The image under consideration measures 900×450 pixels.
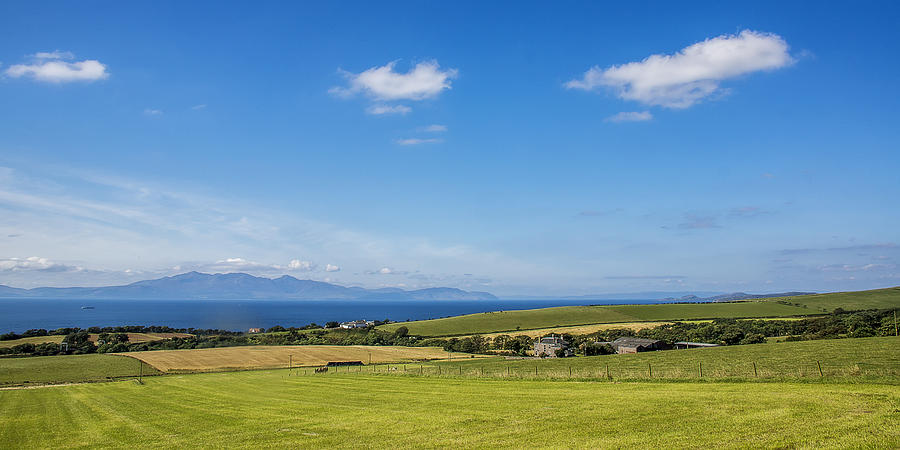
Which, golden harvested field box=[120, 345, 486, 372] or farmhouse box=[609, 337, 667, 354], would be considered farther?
golden harvested field box=[120, 345, 486, 372]

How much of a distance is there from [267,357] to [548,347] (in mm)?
44709

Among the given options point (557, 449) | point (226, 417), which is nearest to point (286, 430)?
point (226, 417)

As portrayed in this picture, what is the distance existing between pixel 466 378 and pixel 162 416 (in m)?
23.0

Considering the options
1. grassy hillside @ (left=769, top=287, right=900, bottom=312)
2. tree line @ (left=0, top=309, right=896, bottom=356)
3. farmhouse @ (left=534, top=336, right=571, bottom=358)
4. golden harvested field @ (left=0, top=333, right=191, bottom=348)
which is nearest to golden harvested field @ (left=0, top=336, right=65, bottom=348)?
golden harvested field @ (left=0, top=333, right=191, bottom=348)

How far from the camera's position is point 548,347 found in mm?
78500

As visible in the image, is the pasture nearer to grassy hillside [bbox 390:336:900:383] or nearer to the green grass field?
grassy hillside [bbox 390:336:900:383]

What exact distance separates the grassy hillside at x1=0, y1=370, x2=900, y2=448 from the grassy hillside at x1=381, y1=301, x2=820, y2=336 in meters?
87.3

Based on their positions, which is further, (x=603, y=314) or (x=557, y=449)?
(x=603, y=314)

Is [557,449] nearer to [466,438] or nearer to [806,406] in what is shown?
[466,438]

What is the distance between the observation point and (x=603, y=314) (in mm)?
137125

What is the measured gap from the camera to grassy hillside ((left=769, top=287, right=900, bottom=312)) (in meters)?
115

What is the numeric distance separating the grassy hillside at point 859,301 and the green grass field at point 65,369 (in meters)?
136

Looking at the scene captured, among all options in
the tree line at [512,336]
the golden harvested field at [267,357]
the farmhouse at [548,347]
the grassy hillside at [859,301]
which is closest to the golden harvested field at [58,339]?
the tree line at [512,336]

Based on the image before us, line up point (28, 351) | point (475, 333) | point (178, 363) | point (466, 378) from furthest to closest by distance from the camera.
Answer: point (475, 333) < point (28, 351) < point (178, 363) < point (466, 378)
